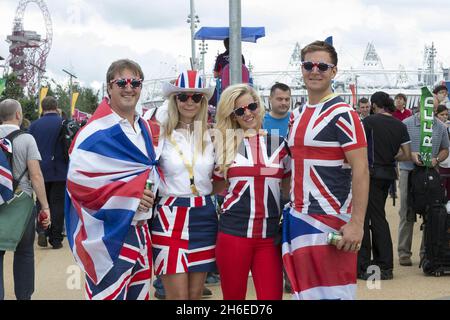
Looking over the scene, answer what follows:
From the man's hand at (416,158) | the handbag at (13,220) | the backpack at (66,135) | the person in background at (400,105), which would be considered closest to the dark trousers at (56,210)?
the backpack at (66,135)

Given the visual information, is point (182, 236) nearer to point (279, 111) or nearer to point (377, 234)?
point (279, 111)

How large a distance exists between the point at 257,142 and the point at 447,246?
3827mm

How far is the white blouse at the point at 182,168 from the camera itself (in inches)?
172

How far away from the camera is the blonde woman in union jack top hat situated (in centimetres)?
433

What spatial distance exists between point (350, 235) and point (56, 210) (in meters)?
6.61

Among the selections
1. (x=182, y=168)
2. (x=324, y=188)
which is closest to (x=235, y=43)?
(x=182, y=168)

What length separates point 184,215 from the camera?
4336 millimetres

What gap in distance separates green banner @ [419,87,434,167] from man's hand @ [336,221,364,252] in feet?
13.7

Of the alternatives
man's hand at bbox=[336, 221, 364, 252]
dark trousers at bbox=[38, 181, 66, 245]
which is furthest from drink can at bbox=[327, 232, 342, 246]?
dark trousers at bbox=[38, 181, 66, 245]

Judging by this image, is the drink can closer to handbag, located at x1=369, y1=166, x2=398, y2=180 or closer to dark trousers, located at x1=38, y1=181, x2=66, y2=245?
handbag, located at x1=369, y1=166, x2=398, y2=180

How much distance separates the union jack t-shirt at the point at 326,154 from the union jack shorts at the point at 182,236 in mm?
685

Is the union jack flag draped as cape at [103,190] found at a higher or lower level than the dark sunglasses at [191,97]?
lower

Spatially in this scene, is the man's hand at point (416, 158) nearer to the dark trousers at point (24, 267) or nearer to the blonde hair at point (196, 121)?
the blonde hair at point (196, 121)

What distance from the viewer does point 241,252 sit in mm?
4242
